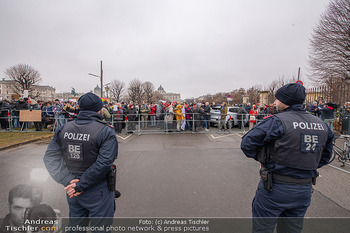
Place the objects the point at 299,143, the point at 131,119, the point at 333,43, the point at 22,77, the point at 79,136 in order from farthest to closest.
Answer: the point at 22,77 → the point at 333,43 → the point at 131,119 → the point at 79,136 → the point at 299,143

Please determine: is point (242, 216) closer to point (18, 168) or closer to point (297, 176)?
point (297, 176)

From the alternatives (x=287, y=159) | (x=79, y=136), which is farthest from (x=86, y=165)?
(x=287, y=159)

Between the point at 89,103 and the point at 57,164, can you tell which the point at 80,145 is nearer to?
the point at 57,164

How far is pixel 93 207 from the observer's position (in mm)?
1940

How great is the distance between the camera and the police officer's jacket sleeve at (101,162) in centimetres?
188

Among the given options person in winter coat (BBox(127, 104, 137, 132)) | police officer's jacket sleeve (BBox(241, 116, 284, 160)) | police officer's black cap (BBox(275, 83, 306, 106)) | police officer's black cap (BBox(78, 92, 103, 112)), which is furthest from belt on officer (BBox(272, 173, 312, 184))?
person in winter coat (BBox(127, 104, 137, 132))

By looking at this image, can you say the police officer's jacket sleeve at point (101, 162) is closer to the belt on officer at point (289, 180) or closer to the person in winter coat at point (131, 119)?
the belt on officer at point (289, 180)

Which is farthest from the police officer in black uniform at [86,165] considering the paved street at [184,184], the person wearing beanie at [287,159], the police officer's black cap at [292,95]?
the police officer's black cap at [292,95]

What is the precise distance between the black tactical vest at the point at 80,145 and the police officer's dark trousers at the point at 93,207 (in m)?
0.27

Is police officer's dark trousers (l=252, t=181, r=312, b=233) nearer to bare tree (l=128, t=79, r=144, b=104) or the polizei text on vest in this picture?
the polizei text on vest

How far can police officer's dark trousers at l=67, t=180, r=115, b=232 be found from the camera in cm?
193

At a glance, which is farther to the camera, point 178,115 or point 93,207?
point 178,115

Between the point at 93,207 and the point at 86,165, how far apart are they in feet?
1.52

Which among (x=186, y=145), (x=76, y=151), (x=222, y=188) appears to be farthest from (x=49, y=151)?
(x=186, y=145)
